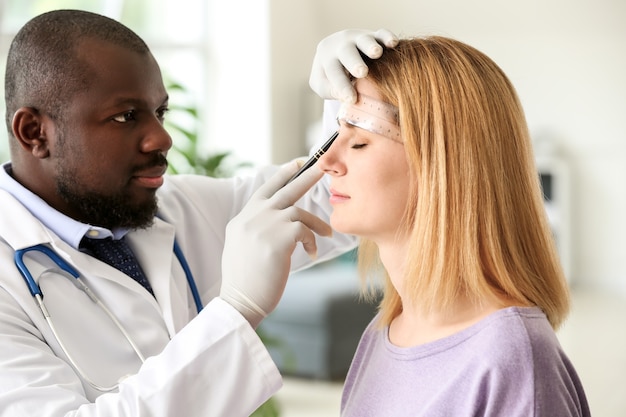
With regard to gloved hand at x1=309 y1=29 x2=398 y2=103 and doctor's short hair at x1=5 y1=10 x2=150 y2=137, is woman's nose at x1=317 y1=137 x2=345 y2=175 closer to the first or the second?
gloved hand at x1=309 y1=29 x2=398 y2=103

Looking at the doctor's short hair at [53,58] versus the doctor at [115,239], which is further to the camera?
the doctor's short hair at [53,58]

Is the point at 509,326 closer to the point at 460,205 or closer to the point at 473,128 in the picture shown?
the point at 460,205

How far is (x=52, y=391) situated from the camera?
1.26 meters

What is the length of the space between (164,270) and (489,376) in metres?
0.73

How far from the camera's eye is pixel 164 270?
1.59 m

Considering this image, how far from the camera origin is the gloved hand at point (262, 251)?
1.32m

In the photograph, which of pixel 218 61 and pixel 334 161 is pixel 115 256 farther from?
pixel 218 61

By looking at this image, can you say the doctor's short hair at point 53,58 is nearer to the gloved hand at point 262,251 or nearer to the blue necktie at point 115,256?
the blue necktie at point 115,256

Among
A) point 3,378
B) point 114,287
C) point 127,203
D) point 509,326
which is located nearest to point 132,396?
point 3,378

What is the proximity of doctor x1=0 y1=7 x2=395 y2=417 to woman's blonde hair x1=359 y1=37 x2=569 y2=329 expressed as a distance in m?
0.13

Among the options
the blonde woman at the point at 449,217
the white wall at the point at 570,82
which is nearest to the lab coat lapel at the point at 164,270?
the blonde woman at the point at 449,217

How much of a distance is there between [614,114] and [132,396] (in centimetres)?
610

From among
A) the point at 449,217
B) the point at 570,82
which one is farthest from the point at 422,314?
the point at 570,82

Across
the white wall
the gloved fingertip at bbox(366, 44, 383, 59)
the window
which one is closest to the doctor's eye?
the gloved fingertip at bbox(366, 44, 383, 59)
